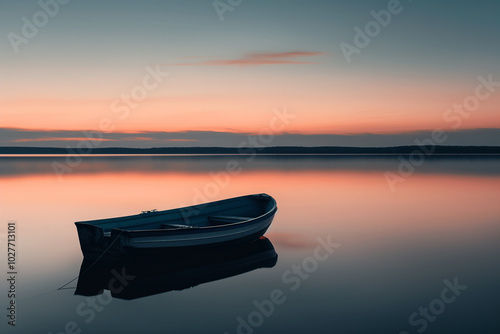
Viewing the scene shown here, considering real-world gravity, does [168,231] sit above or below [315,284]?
above

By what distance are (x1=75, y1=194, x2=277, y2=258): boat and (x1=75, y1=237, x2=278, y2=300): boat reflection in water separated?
0.28 metres

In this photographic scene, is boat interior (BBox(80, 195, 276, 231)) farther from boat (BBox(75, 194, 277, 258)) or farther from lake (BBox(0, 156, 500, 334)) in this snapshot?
lake (BBox(0, 156, 500, 334))

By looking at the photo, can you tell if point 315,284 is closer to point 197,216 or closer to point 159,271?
point 159,271

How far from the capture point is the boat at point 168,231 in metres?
11.5

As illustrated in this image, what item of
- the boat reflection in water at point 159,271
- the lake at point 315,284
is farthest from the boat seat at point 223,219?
the lake at point 315,284

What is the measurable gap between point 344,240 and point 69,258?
885 centimetres

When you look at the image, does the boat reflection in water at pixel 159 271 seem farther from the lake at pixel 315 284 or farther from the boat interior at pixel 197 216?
the boat interior at pixel 197 216

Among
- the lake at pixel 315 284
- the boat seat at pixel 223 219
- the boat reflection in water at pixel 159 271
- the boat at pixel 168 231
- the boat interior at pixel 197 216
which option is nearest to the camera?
the lake at pixel 315 284

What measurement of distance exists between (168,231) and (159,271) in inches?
43.2

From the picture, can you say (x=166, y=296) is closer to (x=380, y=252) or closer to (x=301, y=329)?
(x=301, y=329)

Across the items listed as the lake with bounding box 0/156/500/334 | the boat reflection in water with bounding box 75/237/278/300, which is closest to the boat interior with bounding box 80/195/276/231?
the boat reflection in water with bounding box 75/237/278/300

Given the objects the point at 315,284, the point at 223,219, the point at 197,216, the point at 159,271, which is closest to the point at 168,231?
the point at 159,271

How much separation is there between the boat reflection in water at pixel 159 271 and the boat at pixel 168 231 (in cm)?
28

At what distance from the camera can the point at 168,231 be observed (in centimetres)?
1179
